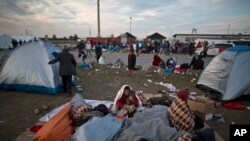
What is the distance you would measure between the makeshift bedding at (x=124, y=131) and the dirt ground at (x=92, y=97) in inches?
82.5

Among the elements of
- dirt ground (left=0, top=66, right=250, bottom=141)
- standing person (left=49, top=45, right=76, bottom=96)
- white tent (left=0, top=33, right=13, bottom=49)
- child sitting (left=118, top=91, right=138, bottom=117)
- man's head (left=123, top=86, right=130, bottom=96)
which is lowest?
dirt ground (left=0, top=66, right=250, bottom=141)

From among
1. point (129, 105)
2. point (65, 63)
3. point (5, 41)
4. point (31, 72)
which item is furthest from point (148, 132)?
point (5, 41)

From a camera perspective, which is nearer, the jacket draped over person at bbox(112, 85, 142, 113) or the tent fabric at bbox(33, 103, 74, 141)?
the tent fabric at bbox(33, 103, 74, 141)

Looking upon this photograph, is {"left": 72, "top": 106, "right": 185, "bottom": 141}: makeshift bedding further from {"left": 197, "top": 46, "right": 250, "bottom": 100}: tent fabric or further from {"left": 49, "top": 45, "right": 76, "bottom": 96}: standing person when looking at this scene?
{"left": 197, "top": 46, "right": 250, "bottom": 100}: tent fabric

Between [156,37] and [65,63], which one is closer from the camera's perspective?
[65,63]

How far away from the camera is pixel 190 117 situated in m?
4.51

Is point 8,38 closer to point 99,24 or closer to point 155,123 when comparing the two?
point 99,24

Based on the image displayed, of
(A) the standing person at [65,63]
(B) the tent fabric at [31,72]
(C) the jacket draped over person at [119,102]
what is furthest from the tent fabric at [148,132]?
(B) the tent fabric at [31,72]

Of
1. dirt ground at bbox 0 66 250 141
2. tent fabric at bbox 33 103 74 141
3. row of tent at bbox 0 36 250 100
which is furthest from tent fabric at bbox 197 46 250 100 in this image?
tent fabric at bbox 33 103 74 141

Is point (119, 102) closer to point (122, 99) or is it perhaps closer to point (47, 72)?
point (122, 99)

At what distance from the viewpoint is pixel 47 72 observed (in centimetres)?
799

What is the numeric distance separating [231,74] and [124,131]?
539 centimetres

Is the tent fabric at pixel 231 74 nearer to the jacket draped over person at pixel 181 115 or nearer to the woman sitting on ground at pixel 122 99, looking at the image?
the woman sitting on ground at pixel 122 99

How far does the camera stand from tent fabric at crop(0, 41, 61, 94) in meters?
8.00
